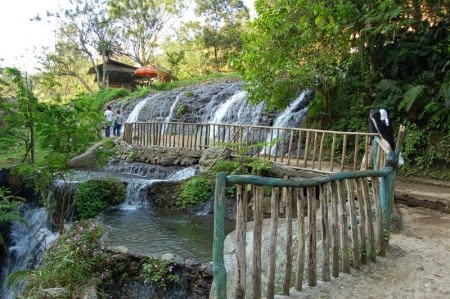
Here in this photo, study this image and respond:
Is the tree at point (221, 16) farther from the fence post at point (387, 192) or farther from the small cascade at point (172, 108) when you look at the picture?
the fence post at point (387, 192)

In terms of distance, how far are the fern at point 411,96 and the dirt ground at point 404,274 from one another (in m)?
3.89

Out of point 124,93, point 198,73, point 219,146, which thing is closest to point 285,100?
point 219,146

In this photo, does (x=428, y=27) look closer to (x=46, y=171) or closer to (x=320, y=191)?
(x=320, y=191)

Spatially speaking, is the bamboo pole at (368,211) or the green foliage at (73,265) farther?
the green foliage at (73,265)

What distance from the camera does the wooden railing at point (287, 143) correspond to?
775cm

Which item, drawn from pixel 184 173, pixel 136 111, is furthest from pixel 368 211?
pixel 136 111

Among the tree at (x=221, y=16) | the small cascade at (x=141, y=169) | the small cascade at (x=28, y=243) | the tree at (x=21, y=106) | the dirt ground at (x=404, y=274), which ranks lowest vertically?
Answer: the small cascade at (x=28, y=243)

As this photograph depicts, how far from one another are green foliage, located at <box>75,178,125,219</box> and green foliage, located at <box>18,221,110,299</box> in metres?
2.97

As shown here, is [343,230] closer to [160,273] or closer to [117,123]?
[160,273]

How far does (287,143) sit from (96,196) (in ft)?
18.2

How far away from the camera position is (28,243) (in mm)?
8336

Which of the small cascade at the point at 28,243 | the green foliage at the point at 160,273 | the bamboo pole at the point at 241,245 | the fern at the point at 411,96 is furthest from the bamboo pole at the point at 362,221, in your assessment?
the small cascade at the point at 28,243

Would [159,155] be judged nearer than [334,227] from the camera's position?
No

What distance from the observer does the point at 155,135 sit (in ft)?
41.3
